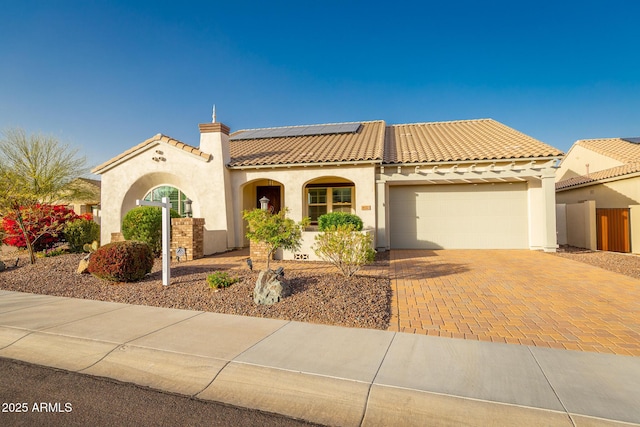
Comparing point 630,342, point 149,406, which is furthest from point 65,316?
point 630,342

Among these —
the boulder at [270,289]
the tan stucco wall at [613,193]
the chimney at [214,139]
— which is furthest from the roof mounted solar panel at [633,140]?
the boulder at [270,289]

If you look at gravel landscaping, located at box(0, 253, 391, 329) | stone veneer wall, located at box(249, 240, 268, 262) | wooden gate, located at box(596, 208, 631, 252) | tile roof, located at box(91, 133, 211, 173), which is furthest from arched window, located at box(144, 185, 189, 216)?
wooden gate, located at box(596, 208, 631, 252)

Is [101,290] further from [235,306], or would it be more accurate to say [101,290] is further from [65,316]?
[235,306]

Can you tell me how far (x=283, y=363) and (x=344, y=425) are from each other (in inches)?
43.8

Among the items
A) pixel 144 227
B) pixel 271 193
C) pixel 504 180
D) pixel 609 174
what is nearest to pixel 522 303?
pixel 504 180

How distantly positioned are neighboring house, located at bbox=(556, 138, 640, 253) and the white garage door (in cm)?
336

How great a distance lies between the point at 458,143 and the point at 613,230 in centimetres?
699

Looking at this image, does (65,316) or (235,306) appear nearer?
(65,316)

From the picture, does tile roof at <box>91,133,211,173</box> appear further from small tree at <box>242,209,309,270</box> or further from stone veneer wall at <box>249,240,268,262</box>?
small tree at <box>242,209,309,270</box>

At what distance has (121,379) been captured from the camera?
376 cm

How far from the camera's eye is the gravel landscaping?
5602mm

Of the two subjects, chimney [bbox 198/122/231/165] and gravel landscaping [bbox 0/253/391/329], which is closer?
gravel landscaping [bbox 0/253/391/329]

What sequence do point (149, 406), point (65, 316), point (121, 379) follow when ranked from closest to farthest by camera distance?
1. point (149, 406)
2. point (121, 379)
3. point (65, 316)

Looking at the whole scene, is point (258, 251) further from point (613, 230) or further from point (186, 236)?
point (613, 230)
